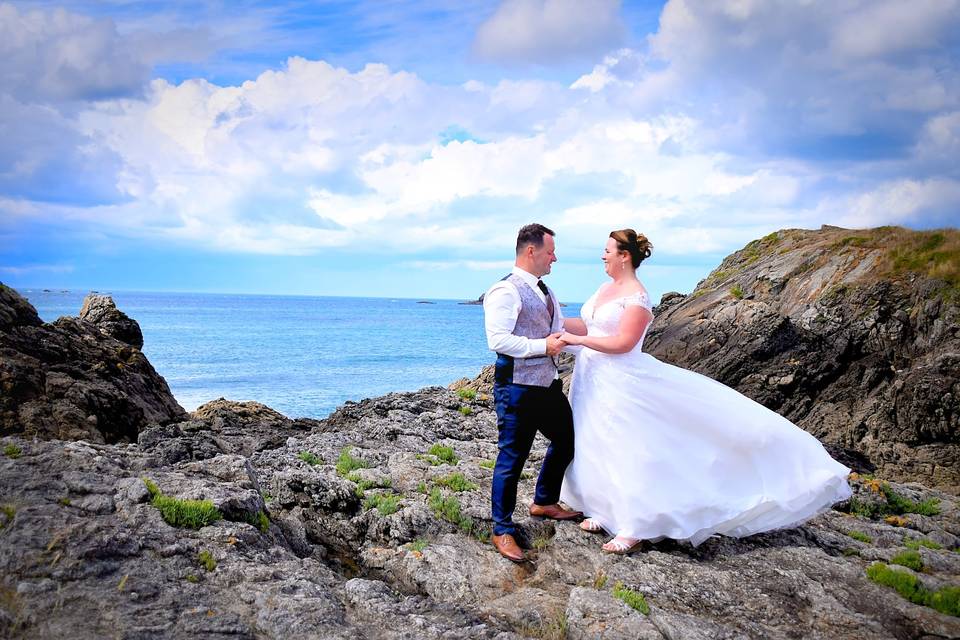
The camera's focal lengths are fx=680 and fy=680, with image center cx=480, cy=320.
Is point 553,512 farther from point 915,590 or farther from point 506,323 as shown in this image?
point 915,590

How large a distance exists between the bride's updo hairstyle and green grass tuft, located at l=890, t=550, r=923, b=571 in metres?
4.46

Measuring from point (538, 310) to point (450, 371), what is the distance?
184 ft

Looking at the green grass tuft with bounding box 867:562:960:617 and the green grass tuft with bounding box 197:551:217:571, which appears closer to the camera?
the green grass tuft with bounding box 197:551:217:571

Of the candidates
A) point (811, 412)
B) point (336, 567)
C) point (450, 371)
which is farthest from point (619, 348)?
point (450, 371)

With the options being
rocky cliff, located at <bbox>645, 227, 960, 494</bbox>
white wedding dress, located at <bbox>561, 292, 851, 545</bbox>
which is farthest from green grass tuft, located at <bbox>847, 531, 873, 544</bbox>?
rocky cliff, located at <bbox>645, 227, 960, 494</bbox>

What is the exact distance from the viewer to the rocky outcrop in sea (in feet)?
17.6

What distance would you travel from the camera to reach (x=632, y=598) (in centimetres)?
613

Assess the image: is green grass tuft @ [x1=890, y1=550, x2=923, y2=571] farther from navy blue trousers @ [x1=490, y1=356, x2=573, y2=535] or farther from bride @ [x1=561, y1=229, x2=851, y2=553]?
navy blue trousers @ [x1=490, y1=356, x2=573, y2=535]

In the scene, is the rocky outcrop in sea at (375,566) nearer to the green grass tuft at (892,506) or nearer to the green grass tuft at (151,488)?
the green grass tuft at (151,488)

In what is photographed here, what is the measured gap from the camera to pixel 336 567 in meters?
7.23

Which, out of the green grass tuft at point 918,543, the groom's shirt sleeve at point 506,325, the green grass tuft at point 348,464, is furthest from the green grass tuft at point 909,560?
the green grass tuft at point 348,464

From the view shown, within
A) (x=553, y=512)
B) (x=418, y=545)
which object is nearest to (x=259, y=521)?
(x=418, y=545)

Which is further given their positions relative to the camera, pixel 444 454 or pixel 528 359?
pixel 444 454

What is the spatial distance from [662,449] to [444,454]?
14.1 ft
